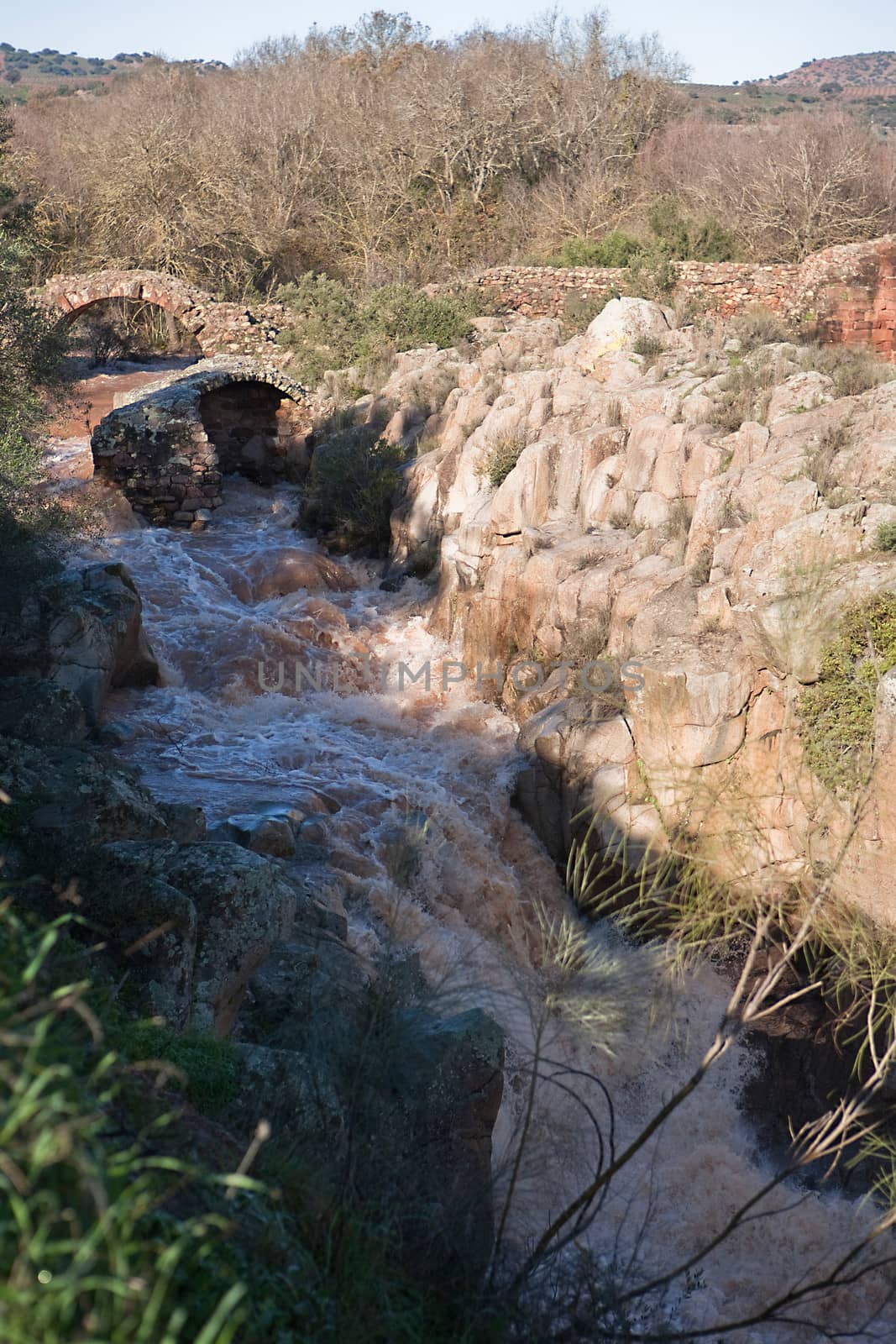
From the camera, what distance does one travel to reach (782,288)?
1841 centimetres

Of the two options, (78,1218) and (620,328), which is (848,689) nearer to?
(78,1218)

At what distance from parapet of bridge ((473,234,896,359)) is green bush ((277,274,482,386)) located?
1186 mm

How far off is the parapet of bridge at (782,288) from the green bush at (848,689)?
355 inches

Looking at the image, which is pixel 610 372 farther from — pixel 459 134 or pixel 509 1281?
pixel 459 134

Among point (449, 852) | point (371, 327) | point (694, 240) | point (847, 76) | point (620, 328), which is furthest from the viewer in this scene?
point (847, 76)

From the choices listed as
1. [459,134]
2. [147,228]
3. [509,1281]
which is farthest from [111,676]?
[459,134]

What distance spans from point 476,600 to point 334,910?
5.21 meters

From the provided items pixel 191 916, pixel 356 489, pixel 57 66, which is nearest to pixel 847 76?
pixel 57 66

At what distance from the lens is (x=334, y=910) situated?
7980 millimetres

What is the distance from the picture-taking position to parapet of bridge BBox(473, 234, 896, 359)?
16562 mm

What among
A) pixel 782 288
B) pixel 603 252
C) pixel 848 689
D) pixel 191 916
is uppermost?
pixel 603 252

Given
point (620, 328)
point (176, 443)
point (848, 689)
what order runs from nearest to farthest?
point (848, 689), point (620, 328), point (176, 443)

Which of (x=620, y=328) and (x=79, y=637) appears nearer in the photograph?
(x=79, y=637)

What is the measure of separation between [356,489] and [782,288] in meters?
8.32
